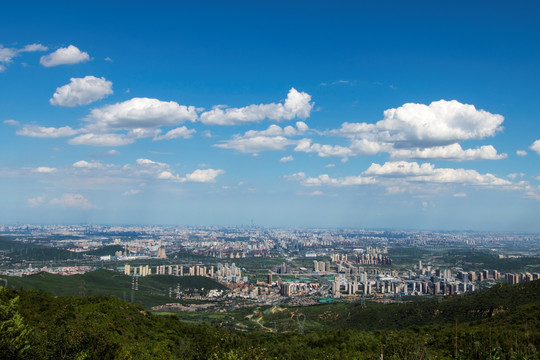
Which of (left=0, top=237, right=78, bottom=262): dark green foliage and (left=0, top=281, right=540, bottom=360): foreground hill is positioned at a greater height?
(left=0, top=281, right=540, bottom=360): foreground hill

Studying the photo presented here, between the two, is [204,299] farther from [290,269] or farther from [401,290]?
[290,269]

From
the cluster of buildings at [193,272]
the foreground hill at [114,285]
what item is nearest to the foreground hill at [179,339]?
the foreground hill at [114,285]

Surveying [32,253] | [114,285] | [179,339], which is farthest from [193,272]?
[179,339]

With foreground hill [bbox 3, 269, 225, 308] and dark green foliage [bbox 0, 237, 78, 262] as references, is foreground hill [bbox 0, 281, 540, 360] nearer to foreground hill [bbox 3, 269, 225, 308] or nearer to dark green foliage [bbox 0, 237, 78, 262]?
foreground hill [bbox 3, 269, 225, 308]

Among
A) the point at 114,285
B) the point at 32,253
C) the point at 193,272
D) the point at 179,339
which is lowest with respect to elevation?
the point at 193,272

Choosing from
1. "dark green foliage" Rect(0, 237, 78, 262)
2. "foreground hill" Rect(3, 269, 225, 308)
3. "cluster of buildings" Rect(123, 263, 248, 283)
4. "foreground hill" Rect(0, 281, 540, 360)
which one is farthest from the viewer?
"dark green foliage" Rect(0, 237, 78, 262)

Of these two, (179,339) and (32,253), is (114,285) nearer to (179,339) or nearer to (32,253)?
(179,339)

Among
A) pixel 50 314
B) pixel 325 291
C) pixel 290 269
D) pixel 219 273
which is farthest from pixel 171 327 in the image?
pixel 290 269

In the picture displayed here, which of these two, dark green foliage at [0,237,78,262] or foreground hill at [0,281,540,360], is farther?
dark green foliage at [0,237,78,262]

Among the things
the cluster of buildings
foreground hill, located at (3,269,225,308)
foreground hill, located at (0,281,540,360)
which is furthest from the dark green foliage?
foreground hill, located at (0,281,540,360)
